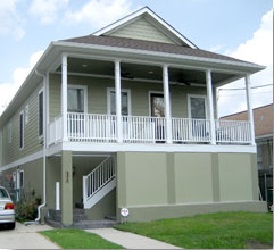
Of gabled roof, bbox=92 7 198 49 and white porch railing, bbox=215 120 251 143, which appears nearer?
white porch railing, bbox=215 120 251 143

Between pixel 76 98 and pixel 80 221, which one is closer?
pixel 80 221

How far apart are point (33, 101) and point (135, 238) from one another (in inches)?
430

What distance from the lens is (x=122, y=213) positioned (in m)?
15.5

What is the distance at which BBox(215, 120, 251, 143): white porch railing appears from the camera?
61.9 ft

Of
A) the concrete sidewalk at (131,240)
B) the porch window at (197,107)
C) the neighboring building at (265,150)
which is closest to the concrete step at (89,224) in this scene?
the concrete sidewalk at (131,240)

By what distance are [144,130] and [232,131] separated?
398 centimetres

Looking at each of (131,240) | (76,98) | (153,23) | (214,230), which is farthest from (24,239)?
(153,23)

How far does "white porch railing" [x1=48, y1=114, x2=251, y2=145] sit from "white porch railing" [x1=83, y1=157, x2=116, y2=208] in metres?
1.43

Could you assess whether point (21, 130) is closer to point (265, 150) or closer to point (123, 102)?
point (123, 102)

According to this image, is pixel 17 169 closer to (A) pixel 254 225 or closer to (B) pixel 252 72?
(B) pixel 252 72

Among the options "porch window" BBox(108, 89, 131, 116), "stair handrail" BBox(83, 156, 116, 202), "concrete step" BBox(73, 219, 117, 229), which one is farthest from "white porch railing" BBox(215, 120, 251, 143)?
→ "concrete step" BBox(73, 219, 117, 229)

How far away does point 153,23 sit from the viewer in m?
21.1

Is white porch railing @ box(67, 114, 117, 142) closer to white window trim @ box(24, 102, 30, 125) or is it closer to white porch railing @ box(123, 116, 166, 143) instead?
white porch railing @ box(123, 116, 166, 143)

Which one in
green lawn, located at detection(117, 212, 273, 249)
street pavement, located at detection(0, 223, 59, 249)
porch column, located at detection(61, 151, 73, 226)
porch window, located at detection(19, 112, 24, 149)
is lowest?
street pavement, located at detection(0, 223, 59, 249)
